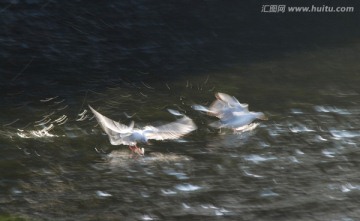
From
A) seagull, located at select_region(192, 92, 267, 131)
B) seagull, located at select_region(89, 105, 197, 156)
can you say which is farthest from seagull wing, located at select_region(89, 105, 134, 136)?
seagull, located at select_region(192, 92, 267, 131)

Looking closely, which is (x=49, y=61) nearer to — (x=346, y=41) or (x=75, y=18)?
(x=75, y=18)

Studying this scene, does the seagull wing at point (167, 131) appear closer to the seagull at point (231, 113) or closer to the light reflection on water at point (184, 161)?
the light reflection on water at point (184, 161)

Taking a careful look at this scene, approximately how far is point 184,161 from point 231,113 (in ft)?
1.53

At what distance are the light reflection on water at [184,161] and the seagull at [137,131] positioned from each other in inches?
2.0

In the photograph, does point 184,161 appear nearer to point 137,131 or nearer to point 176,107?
point 137,131

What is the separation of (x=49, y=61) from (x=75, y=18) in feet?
1.84

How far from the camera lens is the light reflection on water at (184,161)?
2.94 metres

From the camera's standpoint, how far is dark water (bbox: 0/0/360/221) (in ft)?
9.89

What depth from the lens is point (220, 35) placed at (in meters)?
5.07

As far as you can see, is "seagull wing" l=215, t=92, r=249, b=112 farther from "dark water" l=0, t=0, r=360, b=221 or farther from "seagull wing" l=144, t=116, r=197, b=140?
"seagull wing" l=144, t=116, r=197, b=140

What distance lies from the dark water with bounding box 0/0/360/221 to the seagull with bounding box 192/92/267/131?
0.05 meters

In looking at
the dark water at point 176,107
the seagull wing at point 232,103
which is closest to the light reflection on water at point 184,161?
the dark water at point 176,107

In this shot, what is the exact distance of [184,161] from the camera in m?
3.40

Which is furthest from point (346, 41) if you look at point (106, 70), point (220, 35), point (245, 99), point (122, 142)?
point (122, 142)
